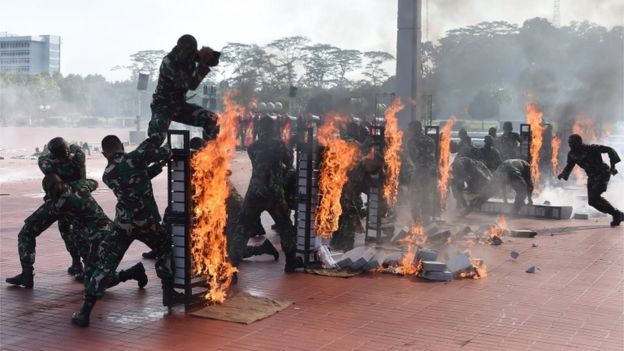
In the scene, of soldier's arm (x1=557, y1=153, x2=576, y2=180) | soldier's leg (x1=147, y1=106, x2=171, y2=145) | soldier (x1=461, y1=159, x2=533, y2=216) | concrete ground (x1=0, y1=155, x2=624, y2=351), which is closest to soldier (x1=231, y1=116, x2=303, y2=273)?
concrete ground (x1=0, y1=155, x2=624, y2=351)

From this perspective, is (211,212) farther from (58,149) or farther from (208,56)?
(58,149)

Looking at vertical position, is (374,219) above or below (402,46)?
below

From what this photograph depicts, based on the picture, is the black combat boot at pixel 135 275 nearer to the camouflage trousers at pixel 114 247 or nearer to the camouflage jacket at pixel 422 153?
the camouflage trousers at pixel 114 247

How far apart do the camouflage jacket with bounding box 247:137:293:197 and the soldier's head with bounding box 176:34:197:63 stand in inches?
79.9

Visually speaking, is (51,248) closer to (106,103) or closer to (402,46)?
(402,46)

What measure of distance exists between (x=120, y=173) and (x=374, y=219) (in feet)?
18.7

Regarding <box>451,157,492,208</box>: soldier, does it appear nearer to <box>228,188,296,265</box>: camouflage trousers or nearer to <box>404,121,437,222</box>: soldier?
<box>404,121,437,222</box>: soldier

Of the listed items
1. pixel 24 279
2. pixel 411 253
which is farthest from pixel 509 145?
pixel 24 279

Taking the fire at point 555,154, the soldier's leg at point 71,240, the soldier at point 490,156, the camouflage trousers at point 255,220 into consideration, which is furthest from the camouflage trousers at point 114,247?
the fire at point 555,154

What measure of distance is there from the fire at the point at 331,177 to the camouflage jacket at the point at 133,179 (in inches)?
126

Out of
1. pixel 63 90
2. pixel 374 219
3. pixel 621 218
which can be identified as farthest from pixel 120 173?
pixel 63 90

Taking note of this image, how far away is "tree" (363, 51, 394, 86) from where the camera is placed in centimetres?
2798

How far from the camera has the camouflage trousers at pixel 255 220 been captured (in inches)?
371

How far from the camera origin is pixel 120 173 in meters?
6.83
